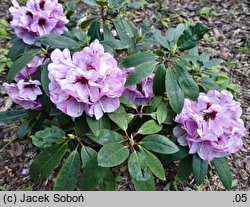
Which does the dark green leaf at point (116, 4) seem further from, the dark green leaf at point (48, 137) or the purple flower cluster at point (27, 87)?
the dark green leaf at point (48, 137)

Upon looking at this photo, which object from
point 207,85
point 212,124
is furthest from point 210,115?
point 207,85

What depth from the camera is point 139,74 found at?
173 centimetres

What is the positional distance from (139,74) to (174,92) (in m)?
0.17

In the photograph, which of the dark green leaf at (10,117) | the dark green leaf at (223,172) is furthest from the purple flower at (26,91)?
the dark green leaf at (223,172)

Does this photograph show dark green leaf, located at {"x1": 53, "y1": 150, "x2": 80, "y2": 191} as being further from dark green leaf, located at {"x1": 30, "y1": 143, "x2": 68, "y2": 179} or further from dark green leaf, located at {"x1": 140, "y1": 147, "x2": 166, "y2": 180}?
dark green leaf, located at {"x1": 140, "y1": 147, "x2": 166, "y2": 180}

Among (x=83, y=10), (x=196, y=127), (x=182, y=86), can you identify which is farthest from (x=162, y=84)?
(x=83, y=10)

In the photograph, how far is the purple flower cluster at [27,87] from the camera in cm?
182

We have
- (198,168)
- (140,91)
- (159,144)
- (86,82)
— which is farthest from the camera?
(140,91)

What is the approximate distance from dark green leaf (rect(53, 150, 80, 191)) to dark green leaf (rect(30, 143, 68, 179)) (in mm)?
45

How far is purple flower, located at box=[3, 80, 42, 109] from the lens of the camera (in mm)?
1816

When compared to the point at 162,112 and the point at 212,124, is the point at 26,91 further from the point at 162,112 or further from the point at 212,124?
the point at 212,124

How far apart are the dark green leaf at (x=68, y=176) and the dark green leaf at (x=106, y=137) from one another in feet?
0.44

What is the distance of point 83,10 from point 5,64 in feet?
3.48

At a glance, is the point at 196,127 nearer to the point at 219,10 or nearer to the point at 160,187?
the point at 160,187
